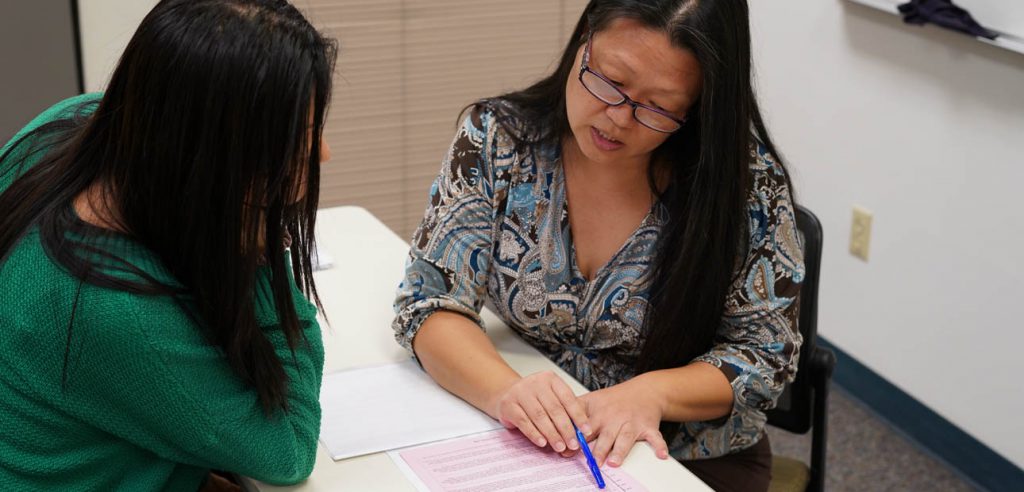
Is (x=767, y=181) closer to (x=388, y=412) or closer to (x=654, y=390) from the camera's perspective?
(x=654, y=390)

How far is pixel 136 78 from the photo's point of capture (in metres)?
1.15

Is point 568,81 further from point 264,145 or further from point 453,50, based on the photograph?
point 453,50

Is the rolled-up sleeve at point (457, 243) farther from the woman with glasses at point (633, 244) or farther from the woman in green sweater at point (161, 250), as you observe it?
the woman in green sweater at point (161, 250)

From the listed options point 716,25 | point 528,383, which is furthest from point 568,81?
point 528,383

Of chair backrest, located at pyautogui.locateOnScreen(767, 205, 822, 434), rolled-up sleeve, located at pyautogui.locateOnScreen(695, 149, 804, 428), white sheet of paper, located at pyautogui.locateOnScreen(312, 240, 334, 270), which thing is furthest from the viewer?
white sheet of paper, located at pyautogui.locateOnScreen(312, 240, 334, 270)

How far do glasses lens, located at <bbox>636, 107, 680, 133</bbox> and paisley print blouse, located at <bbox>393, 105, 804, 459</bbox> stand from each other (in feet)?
0.53

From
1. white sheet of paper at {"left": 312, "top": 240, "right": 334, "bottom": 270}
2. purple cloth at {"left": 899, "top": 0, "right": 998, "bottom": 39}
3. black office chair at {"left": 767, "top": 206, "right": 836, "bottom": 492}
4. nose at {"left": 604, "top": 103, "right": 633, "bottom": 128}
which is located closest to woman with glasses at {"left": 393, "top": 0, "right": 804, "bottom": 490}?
nose at {"left": 604, "top": 103, "right": 633, "bottom": 128}

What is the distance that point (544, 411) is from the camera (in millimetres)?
1521

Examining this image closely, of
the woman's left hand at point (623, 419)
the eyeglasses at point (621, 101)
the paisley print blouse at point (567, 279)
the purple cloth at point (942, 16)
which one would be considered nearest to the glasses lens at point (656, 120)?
the eyeglasses at point (621, 101)

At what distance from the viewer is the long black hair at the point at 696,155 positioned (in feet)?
5.24

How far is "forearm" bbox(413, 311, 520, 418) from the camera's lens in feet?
5.24

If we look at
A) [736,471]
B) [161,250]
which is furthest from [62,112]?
[736,471]

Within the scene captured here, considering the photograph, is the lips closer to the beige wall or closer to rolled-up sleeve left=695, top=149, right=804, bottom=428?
rolled-up sleeve left=695, top=149, right=804, bottom=428

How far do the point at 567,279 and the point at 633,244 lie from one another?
0.12 metres
